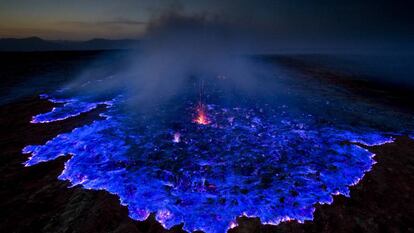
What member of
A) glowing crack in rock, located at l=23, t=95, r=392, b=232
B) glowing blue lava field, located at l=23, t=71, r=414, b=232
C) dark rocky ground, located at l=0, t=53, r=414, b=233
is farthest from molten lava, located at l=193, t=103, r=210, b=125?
dark rocky ground, located at l=0, t=53, r=414, b=233

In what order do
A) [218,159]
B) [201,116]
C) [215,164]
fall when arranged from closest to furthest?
[215,164]
[218,159]
[201,116]

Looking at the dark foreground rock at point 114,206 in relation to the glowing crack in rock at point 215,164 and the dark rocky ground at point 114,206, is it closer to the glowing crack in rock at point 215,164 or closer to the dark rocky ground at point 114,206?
the dark rocky ground at point 114,206

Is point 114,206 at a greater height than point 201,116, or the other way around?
point 201,116

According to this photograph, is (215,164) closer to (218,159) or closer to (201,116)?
(218,159)

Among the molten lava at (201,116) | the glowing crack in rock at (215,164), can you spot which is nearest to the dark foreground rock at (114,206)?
the glowing crack in rock at (215,164)

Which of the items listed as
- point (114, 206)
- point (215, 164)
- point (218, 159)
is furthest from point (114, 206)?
point (218, 159)
